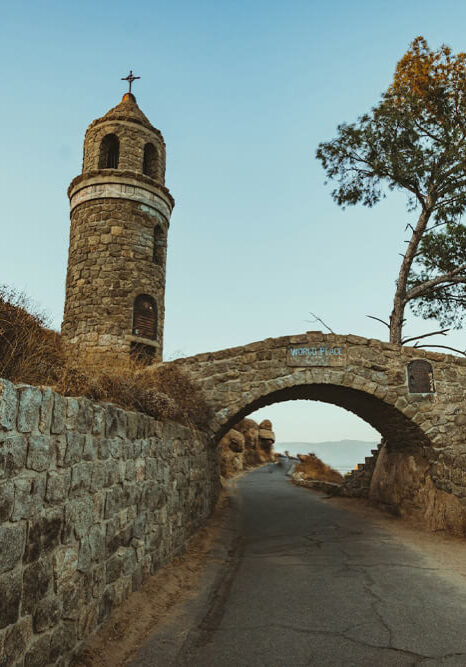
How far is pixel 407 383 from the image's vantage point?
11.0 meters

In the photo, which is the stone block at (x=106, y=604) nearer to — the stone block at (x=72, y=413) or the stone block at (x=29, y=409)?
the stone block at (x=72, y=413)

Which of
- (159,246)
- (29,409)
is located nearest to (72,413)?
(29,409)

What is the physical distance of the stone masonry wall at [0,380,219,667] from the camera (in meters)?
3.17

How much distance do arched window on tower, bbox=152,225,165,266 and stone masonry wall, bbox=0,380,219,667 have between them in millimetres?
9698

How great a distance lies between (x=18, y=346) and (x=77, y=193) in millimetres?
12086

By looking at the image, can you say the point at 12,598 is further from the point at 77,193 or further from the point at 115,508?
the point at 77,193

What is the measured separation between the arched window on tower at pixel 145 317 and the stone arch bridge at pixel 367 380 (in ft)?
11.1

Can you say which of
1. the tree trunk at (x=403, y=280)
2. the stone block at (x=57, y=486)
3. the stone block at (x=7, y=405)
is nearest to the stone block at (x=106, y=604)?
the stone block at (x=57, y=486)

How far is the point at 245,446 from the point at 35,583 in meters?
34.2

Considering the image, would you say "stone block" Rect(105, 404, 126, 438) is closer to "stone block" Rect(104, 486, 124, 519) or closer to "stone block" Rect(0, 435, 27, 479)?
"stone block" Rect(104, 486, 124, 519)

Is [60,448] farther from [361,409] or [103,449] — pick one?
[361,409]

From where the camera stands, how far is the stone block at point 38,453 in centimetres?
338

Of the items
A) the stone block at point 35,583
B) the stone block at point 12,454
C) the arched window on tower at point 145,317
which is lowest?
the stone block at point 35,583

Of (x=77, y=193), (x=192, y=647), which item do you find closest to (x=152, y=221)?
(x=77, y=193)
